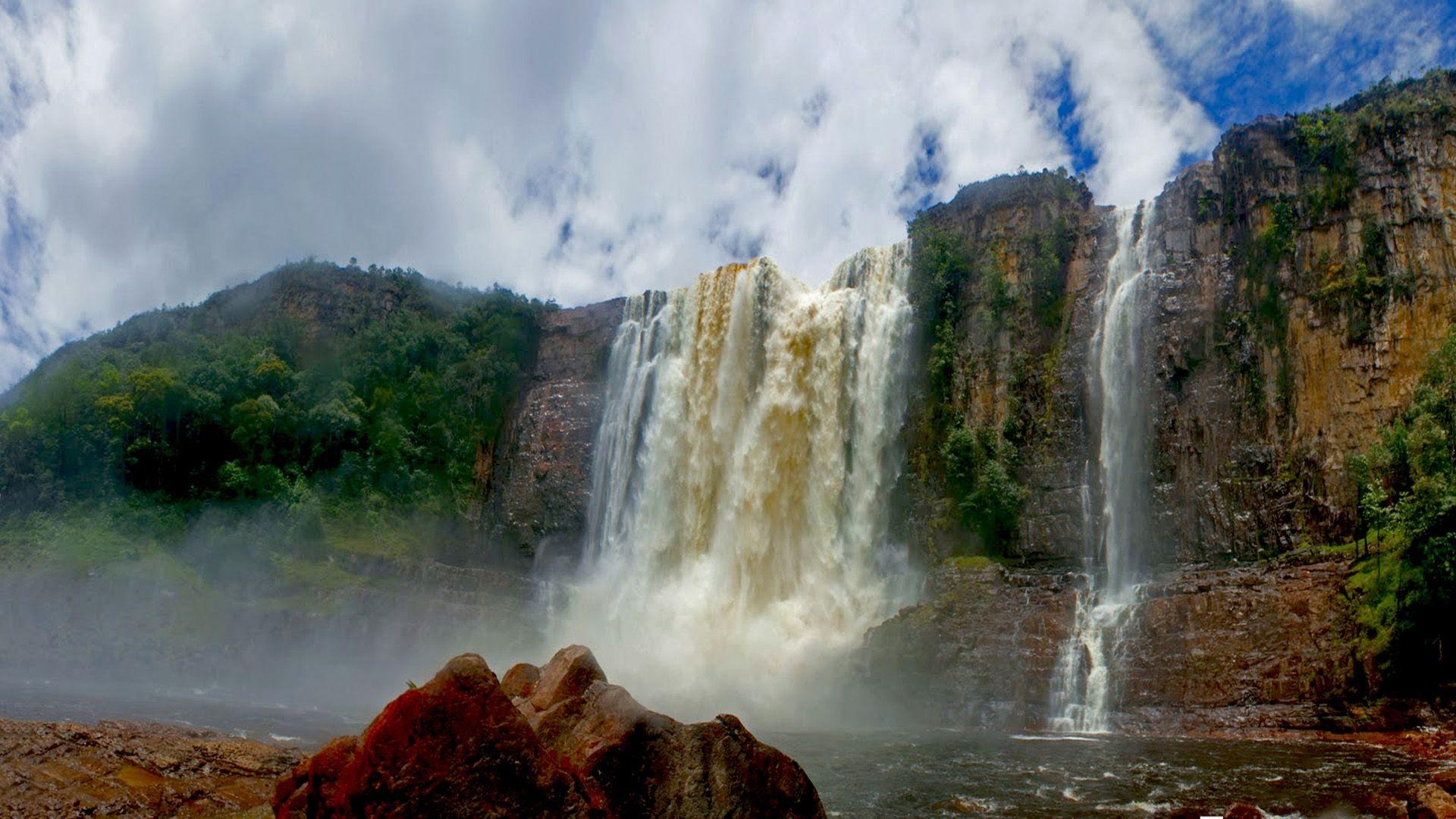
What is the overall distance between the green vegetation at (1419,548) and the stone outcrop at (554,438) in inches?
1135

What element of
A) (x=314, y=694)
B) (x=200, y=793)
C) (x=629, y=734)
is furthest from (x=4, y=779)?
(x=314, y=694)

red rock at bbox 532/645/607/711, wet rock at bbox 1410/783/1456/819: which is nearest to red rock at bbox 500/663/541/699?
red rock at bbox 532/645/607/711

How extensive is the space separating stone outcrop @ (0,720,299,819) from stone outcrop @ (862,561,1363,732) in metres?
18.1

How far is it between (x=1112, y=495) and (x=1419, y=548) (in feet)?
29.3

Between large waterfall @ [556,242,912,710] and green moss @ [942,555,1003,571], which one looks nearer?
green moss @ [942,555,1003,571]

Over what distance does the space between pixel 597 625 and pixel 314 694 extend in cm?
1051

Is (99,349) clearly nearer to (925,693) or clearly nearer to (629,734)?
(925,693)

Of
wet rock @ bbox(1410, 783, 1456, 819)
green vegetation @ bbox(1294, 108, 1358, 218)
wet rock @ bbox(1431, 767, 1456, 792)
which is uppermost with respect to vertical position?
green vegetation @ bbox(1294, 108, 1358, 218)

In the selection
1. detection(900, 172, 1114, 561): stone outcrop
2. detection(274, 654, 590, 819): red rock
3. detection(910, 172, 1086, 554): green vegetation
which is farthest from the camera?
detection(910, 172, 1086, 554): green vegetation

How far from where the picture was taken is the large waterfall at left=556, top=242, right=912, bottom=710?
32812 millimetres

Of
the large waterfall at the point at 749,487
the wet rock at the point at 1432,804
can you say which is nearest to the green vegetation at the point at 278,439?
the large waterfall at the point at 749,487

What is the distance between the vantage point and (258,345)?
167 ft

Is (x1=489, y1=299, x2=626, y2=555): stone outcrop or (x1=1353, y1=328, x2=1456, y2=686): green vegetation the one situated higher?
(x1=489, y1=299, x2=626, y2=555): stone outcrop

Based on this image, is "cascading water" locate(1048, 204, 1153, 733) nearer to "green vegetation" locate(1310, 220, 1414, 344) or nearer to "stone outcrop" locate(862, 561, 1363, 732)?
"stone outcrop" locate(862, 561, 1363, 732)
